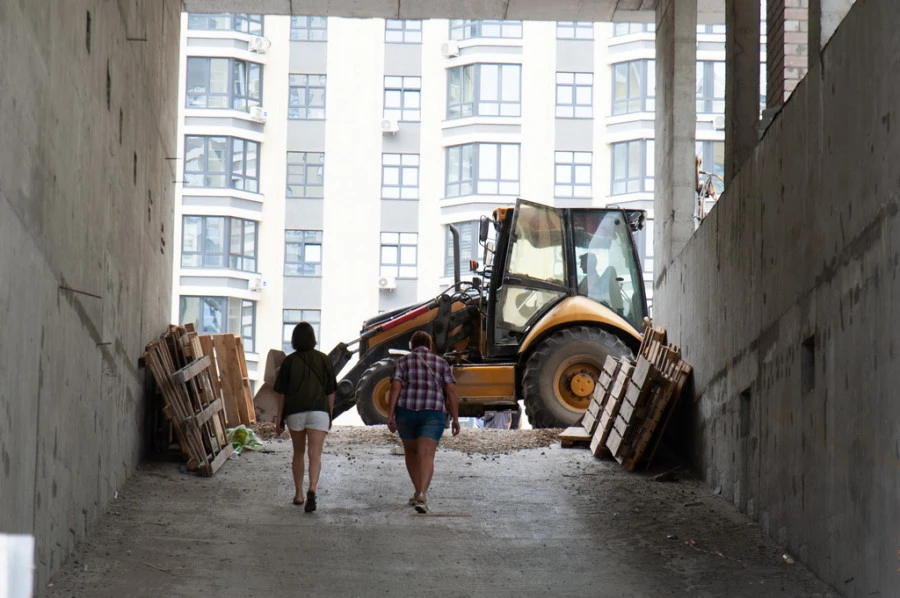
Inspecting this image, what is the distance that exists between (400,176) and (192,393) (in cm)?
3438

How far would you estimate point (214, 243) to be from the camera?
4641cm

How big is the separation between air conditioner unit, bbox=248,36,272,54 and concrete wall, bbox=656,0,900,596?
120 ft

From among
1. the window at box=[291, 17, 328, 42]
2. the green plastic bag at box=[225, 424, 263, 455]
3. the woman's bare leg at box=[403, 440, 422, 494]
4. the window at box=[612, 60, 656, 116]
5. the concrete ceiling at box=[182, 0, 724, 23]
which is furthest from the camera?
the window at box=[291, 17, 328, 42]

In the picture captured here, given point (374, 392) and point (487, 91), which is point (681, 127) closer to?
point (374, 392)

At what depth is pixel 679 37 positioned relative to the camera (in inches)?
632

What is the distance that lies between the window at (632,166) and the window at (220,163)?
1233 cm

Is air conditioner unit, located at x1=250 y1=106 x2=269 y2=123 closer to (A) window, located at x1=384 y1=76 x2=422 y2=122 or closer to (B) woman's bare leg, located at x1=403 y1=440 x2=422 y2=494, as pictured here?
(A) window, located at x1=384 y1=76 x2=422 y2=122

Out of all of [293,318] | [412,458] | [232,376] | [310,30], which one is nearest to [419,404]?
[412,458]

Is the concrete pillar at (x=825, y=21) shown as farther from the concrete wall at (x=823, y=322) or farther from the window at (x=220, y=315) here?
the window at (x=220, y=315)

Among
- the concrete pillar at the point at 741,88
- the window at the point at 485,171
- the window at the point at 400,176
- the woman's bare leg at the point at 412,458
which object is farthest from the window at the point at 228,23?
the woman's bare leg at the point at 412,458

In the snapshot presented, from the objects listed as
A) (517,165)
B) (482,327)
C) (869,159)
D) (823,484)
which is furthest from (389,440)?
(517,165)

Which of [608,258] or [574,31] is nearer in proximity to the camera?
[608,258]

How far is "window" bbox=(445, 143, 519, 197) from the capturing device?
154 feet

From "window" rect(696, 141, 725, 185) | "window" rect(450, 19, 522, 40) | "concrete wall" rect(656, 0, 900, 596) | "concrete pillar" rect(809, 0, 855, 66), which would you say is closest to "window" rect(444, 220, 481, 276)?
"window" rect(450, 19, 522, 40)
